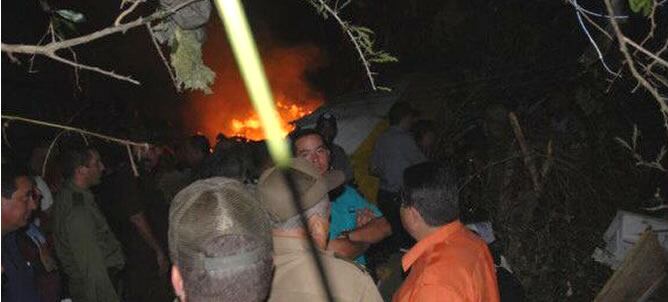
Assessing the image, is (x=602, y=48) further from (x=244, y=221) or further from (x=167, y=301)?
(x=167, y=301)

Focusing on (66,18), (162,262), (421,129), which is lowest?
(162,262)

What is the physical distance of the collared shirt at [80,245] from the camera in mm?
5121

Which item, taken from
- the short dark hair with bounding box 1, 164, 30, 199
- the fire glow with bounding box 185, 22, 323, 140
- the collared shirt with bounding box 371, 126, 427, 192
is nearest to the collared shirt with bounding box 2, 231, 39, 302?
the short dark hair with bounding box 1, 164, 30, 199

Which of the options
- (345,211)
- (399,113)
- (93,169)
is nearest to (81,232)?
(93,169)

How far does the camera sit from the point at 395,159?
8.22 metres

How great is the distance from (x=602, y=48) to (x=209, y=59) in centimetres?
1772

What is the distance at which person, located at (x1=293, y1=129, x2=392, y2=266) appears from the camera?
173 inches

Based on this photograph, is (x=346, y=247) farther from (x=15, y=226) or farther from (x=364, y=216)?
(x=15, y=226)

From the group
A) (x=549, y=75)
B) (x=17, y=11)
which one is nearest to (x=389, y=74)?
(x=549, y=75)

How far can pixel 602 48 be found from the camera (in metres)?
3.31

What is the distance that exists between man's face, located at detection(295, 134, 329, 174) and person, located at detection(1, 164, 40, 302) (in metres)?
2.11

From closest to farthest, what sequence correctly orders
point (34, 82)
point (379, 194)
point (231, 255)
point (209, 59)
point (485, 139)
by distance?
point (231, 255)
point (485, 139)
point (379, 194)
point (34, 82)
point (209, 59)

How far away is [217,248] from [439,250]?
1618mm

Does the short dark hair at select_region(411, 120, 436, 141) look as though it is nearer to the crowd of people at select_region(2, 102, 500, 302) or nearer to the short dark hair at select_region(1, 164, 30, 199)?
the crowd of people at select_region(2, 102, 500, 302)
